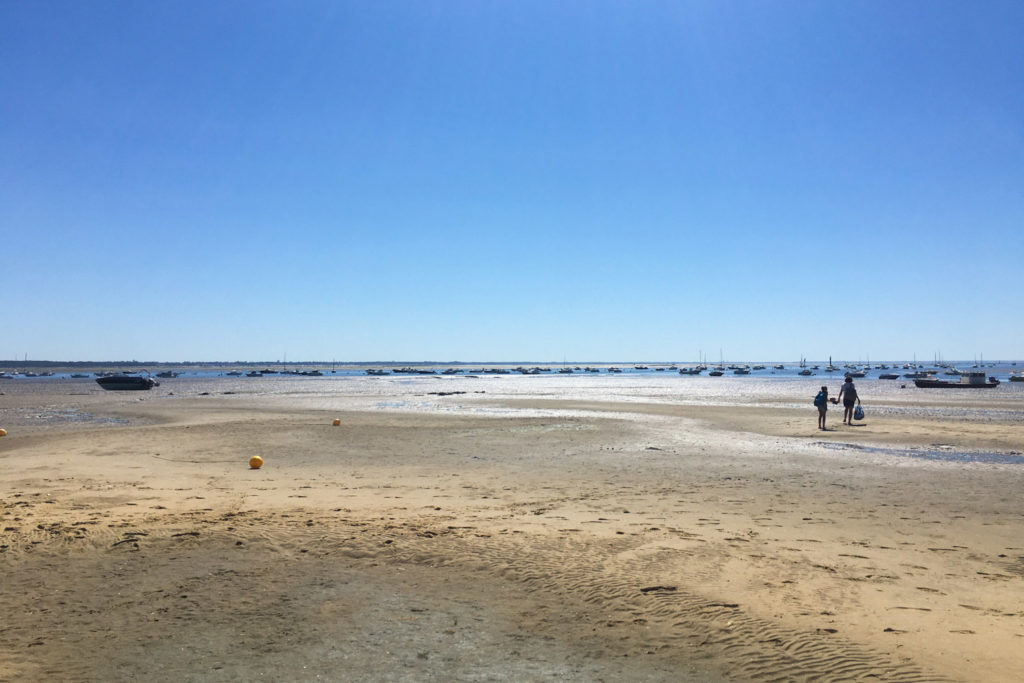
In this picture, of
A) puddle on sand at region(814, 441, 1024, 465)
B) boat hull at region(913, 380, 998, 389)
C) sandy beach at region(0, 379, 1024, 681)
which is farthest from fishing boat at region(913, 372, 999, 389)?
sandy beach at region(0, 379, 1024, 681)

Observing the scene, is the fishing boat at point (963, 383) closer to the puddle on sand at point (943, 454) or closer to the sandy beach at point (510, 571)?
the puddle on sand at point (943, 454)

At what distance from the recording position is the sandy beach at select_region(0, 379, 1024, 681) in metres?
5.90

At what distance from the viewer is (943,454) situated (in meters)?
19.4

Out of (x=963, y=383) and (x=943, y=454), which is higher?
(x=963, y=383)

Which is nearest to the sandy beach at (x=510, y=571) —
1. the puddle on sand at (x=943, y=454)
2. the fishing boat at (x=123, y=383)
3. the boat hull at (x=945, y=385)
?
the puddle on sand at (x=943, y=454)

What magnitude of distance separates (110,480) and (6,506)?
2849 millimetres

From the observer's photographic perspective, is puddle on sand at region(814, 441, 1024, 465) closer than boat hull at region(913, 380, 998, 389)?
Yes

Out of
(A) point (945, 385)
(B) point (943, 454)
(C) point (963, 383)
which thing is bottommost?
(B) point (943, 454)

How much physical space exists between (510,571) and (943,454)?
1720 cm

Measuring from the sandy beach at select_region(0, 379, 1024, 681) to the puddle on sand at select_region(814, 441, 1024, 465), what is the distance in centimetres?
201

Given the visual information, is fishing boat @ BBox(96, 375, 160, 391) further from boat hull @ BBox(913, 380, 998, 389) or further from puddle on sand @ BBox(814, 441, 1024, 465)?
boat hull @ BBox(913, 380, 998, 389)

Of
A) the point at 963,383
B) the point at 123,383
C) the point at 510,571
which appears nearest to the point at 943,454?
the point at 510,571

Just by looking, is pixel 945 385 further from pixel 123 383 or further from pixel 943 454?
pixel 123 383

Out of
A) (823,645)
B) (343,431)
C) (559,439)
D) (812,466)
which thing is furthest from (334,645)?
(343,431)
